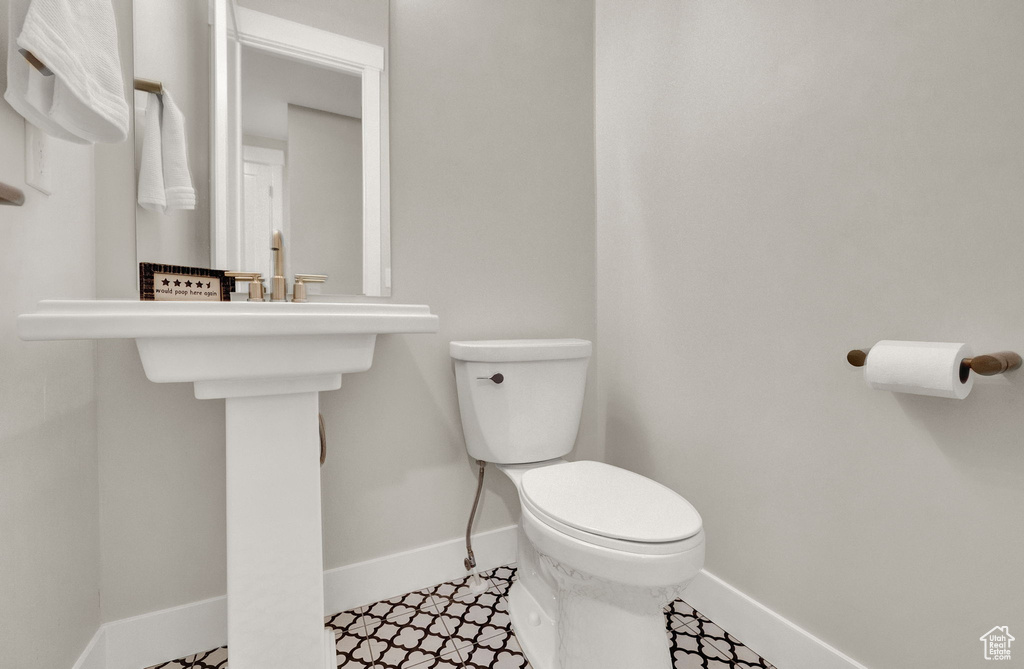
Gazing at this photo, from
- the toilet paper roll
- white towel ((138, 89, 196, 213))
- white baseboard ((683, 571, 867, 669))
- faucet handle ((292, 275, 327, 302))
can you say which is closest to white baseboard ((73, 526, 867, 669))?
white baseboard ((683, 571, 867, 669))

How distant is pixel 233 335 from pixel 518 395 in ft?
2.56

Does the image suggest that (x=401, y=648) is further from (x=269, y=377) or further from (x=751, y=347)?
(x=751, y=347)

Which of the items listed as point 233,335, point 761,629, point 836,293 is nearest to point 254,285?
point 233,335

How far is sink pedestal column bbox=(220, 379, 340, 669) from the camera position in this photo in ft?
3.09

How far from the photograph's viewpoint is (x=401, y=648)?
4.01ft

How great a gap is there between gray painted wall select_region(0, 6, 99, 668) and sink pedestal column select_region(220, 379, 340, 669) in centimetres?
31

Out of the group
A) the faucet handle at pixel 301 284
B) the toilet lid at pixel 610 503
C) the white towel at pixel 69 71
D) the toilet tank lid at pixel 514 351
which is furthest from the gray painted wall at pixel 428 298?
the toilet lid at pixel 610 503

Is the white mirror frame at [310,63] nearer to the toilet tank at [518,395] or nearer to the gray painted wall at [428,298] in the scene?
the gray painted wall at [428,298]

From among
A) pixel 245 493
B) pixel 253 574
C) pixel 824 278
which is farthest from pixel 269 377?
pixel 824 278

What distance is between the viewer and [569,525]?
913 millimetres

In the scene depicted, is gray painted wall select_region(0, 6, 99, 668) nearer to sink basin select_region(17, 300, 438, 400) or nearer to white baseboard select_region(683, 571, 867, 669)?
sink basin select_region(17, 300, 438, 400)

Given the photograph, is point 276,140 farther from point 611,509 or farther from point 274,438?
point 611,509

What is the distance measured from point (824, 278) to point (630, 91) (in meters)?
0.95

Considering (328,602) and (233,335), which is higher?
(233,335)
